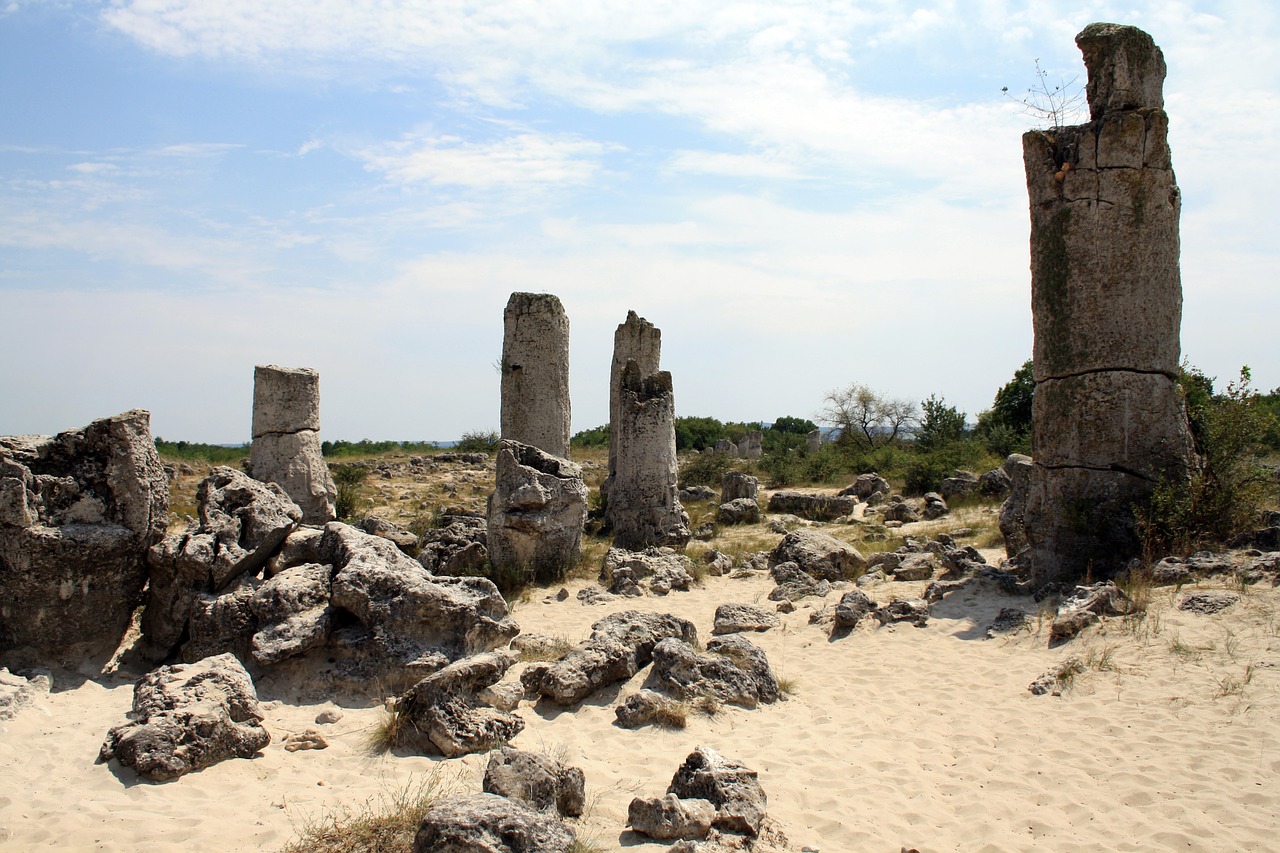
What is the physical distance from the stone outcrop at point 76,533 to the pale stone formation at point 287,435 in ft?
12.3

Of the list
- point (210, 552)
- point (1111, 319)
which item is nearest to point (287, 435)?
point (210, 552)

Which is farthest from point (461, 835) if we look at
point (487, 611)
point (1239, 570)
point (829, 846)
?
point (1239, 570)

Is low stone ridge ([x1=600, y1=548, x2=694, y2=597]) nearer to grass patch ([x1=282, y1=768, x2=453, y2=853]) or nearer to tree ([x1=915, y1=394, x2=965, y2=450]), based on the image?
grass patch ([x1=282, y1=768, x2=453, y2=853])

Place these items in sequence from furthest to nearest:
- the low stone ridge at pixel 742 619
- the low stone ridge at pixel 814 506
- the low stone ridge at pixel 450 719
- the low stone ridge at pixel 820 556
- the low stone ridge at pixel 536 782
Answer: the low stone ridge at pixel 814 506 → the low stone ridge at pixel 820 556 → the low stone ridge at pixel 742 619 → the low stone ridge at pixel 450 719 → the low stone ridge at pixel 536 782

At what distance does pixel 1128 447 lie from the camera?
26.3 ft

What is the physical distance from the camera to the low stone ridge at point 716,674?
576 centimetres

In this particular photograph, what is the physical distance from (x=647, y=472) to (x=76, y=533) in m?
7.05

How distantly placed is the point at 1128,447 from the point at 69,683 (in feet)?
27.7

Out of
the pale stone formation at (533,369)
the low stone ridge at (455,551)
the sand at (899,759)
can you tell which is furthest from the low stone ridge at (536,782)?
the pale stone formation at (533,369)

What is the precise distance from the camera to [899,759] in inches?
195

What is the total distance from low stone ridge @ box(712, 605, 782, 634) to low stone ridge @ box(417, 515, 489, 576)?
3.09 m

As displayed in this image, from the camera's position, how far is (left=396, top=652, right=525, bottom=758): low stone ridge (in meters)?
4.76

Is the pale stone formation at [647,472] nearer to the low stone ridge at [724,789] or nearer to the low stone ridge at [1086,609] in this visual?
the low stone ridge at [1086,609]

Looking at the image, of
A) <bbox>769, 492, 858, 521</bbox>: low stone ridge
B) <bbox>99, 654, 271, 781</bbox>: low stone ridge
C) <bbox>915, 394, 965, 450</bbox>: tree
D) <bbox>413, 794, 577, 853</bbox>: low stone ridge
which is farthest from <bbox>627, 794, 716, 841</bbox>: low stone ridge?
<bbox>915, 394, 965, 450</bbox>: tree
